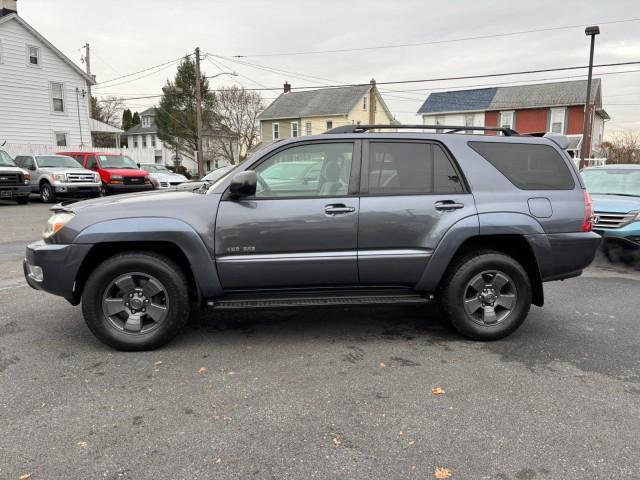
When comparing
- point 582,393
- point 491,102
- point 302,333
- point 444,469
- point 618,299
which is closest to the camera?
point 444,469

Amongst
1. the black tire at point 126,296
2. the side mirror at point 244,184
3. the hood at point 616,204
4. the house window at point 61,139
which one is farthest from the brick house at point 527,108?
the black tire at point 126,296

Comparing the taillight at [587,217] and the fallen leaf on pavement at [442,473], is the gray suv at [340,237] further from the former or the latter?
the fallen leaf on pavement at [442,473]

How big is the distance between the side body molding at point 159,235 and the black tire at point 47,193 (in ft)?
48.6

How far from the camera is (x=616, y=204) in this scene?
736cm

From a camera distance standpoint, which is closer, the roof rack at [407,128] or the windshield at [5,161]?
the roof rack at [407,128]

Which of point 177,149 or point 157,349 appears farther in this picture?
point 177,149

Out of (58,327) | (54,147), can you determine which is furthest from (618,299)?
(54,147)

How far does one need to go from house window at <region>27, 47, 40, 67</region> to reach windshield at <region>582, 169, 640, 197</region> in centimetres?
2690

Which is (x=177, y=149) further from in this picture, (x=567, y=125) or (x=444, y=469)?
(x=444, y=469)

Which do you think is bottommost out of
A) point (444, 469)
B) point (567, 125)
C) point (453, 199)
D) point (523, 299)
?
point (444, 469)

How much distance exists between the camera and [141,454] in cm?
267

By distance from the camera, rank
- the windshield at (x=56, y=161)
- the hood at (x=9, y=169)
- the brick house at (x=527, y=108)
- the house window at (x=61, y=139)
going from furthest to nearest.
A: the brick house at (x=527, y=108) → the house window at (x=61, y=139) → the windshield at (x=56, y=161) → the hood at (x=9, y=169)

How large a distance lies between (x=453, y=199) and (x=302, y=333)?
6.00ft

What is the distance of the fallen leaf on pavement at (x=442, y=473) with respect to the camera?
2.50 m
